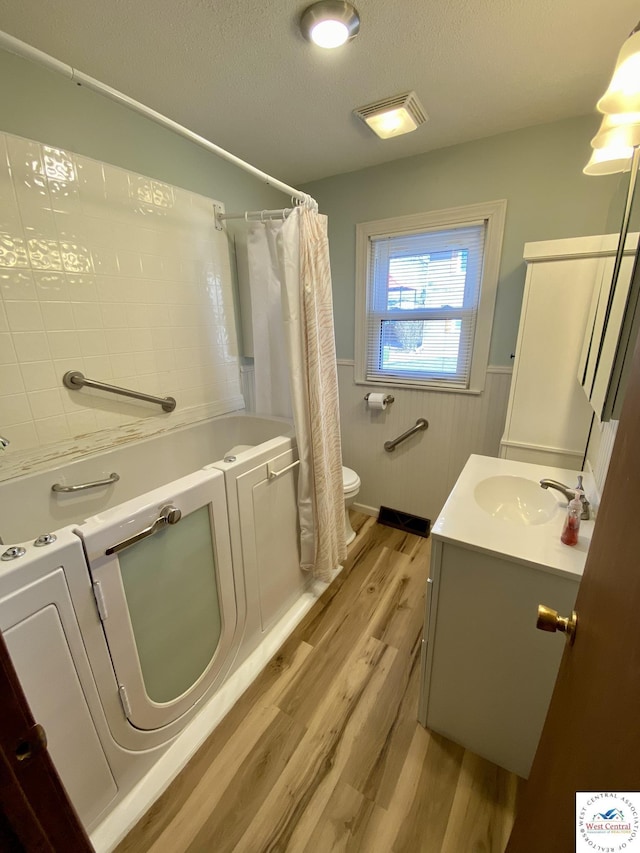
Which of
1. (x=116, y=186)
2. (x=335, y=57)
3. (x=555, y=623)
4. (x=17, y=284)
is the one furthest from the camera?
(x=116, y=186)

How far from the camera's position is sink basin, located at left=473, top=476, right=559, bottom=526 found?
1.35 metres

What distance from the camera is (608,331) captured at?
107cm

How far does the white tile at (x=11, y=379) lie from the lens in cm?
136

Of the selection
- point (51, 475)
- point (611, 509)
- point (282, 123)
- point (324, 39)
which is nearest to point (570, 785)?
point (611, 509)

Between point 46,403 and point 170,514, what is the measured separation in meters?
0.90

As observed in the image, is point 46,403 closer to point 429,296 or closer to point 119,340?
point 119,340

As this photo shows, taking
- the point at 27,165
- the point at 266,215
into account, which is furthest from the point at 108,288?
the point at 266,215

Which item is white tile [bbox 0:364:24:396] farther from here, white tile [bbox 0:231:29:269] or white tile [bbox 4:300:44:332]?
white tile [bbox 0:231:29:269]

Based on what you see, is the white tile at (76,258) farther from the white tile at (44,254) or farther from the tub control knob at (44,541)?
the tub control knob at (44,541)

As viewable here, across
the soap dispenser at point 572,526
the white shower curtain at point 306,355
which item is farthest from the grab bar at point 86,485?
the soap dispenser at point 572,526

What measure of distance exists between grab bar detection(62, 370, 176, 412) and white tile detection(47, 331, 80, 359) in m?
0.08

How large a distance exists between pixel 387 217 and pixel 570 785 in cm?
243

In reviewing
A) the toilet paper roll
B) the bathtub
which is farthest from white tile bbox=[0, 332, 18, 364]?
the toilet paper roll

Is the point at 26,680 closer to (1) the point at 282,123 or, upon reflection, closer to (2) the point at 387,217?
(1) the point at 282,123
